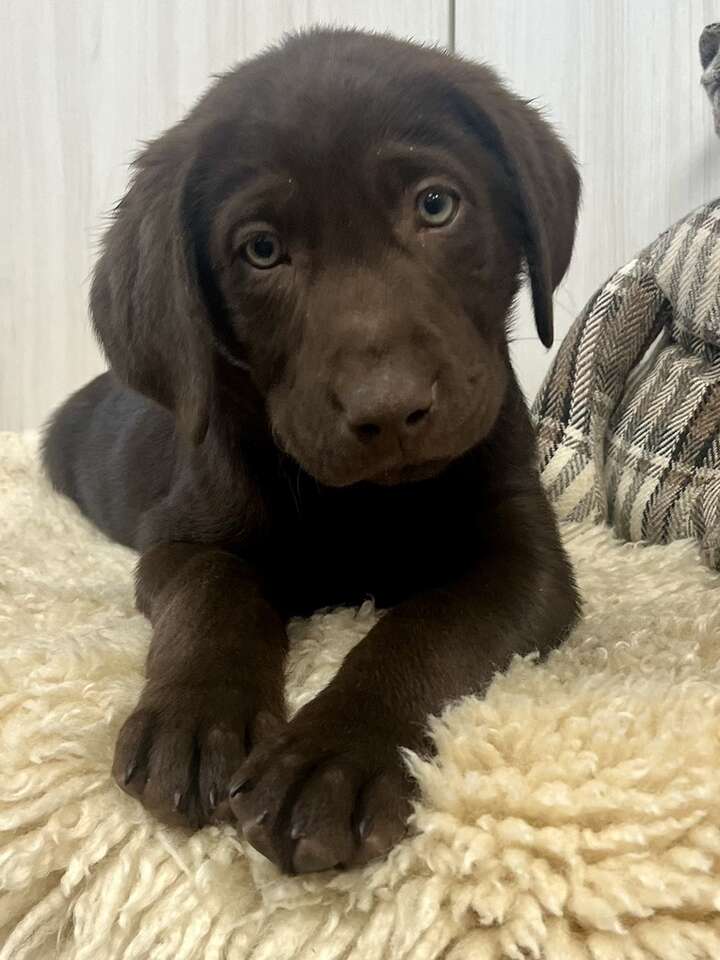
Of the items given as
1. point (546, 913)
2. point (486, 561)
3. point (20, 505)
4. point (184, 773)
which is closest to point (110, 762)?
point (184, 773)

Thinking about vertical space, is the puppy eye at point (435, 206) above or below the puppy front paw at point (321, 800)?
above

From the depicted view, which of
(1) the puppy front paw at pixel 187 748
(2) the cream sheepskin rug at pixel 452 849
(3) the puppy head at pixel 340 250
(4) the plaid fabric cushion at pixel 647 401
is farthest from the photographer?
(4) the plaid fabric cushion at pixel 647 401

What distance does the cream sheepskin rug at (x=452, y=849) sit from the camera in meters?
0.74

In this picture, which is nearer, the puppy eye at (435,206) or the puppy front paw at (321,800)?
the puppy front paw at (321,800)

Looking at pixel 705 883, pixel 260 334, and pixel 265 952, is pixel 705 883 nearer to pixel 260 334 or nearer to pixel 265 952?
pixel 265 952

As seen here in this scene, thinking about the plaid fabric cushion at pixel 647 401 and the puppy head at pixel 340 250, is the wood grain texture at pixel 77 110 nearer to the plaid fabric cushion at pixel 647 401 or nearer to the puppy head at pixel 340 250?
the plaid fabric cushion at pixel 647 401

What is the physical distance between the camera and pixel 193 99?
10.8 feet

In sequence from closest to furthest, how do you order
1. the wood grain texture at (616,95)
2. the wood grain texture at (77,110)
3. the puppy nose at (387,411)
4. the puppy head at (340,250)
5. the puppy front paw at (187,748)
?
the puppy front paw at (187,748) < the puppy nose at (387,411) < the puppy head at (340,250) < the wood grain texture at (616,95) < the wood grain texture at (77,110)

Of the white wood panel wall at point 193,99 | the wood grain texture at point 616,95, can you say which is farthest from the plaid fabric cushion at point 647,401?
the white wood panel wall at point 193,99

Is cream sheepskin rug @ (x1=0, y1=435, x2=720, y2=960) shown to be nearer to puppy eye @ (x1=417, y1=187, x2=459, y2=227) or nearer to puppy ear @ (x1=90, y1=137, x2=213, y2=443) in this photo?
puppy ear @ (x1=90, y1=137, x2=213, y2=443)

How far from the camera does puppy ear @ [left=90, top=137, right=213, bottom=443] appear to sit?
124 cm

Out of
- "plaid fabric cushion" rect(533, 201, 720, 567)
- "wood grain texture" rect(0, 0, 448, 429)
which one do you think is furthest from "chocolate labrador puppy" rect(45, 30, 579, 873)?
"wood grain texture" rect(0, 0, 448, 429)

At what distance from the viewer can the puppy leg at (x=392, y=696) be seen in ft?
2.54

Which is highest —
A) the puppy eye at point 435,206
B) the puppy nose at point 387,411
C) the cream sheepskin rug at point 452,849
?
the puppy eye at point 435,206
